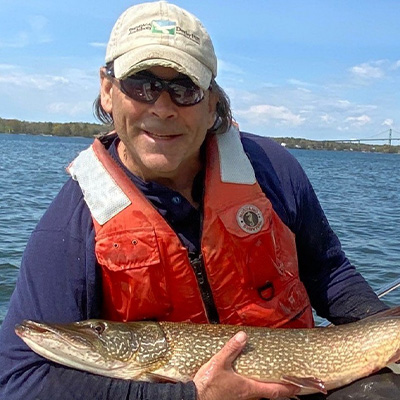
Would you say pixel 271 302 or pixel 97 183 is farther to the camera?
pixel 271 302

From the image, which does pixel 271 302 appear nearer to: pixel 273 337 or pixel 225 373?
pixel 273 337

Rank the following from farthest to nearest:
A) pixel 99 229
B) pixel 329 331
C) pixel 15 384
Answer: pixel 329 331 → pixel 99 229 → pixel 15 384

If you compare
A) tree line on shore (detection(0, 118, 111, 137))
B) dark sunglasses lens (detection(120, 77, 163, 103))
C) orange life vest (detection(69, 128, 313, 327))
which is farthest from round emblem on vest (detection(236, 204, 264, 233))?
tree line on shore (detection(0, 118, 111, 137))

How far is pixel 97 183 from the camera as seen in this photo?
11.6 ft

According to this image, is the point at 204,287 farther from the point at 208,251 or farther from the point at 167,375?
the point at 167,375

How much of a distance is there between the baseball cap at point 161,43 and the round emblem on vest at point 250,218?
818mm

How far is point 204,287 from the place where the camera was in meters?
3.68

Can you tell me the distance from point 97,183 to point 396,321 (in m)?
1.90

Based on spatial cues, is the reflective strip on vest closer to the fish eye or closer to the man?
the man

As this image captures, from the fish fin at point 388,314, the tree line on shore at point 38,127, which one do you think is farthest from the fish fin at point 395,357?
the tree line on shore at point 38,127

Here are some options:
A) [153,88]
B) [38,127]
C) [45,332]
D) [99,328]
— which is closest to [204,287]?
[99,328]

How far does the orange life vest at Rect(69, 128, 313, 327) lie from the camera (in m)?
3.44

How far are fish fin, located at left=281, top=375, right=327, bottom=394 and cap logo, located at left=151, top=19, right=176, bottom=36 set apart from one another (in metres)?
1.98

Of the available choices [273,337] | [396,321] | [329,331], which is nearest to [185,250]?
[273,337]
